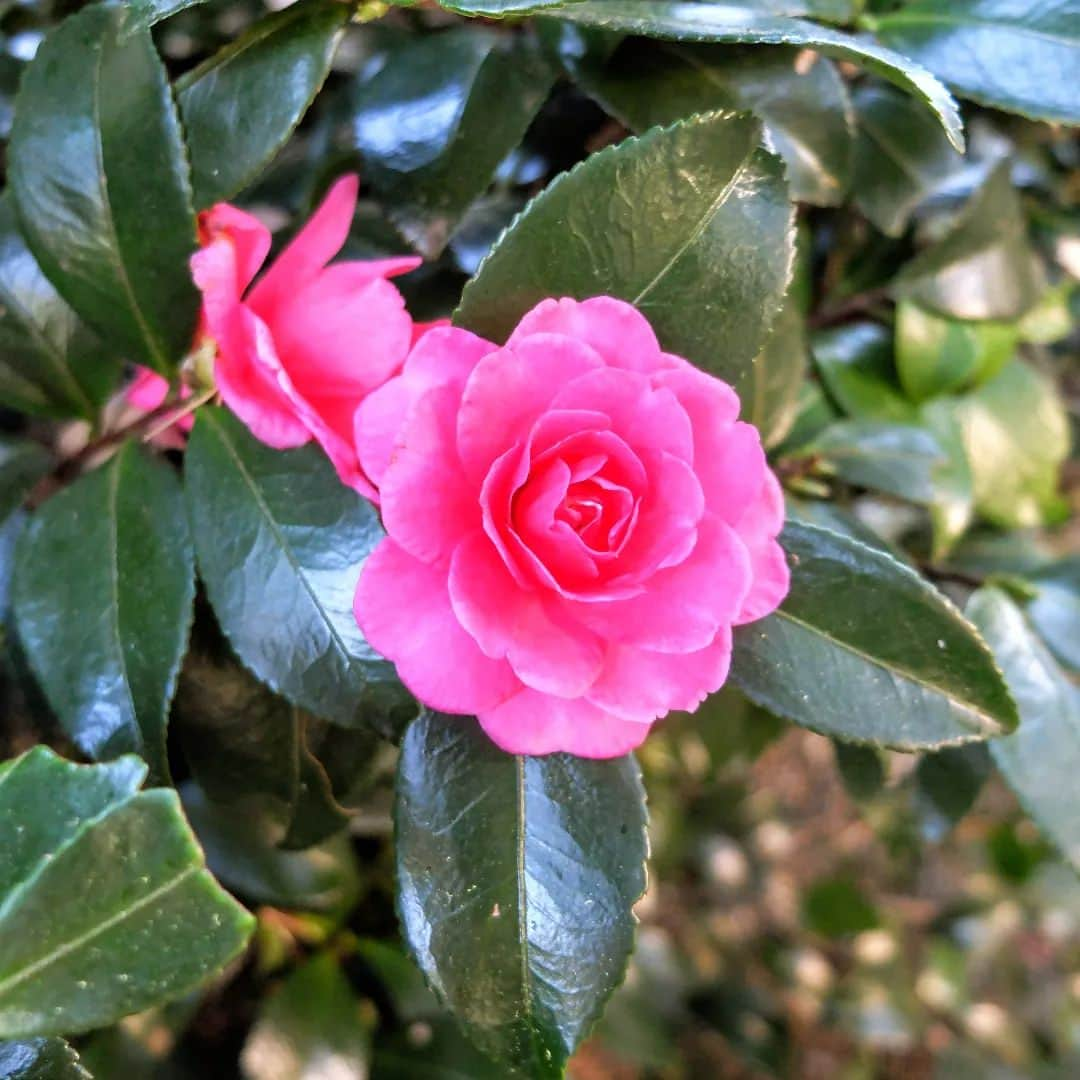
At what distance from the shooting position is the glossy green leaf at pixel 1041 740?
2.00ft

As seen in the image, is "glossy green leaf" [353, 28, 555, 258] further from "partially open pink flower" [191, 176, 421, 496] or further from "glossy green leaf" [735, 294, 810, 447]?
"glossy green leaf" [735, 294, 810, 447]

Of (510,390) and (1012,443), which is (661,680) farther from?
(1012,443)

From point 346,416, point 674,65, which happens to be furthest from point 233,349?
point 674,65

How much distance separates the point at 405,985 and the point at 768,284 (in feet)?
2.19

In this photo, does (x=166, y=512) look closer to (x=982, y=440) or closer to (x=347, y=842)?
(x=347, y=842)

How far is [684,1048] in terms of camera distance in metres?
1.41

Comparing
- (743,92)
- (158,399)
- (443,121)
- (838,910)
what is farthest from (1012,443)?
(838,910)

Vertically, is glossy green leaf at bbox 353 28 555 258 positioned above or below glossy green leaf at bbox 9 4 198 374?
below

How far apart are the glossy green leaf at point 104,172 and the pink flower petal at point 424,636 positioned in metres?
0.21

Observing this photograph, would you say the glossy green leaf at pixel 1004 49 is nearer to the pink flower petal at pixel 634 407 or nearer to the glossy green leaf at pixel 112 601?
the pink flower petal at pixel 634 407

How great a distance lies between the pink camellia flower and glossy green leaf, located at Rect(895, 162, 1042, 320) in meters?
0.41

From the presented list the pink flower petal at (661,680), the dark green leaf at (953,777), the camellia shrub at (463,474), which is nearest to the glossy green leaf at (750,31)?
the camellia shrub at (463,474)

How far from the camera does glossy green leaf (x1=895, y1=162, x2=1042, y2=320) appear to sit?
0.72 metres

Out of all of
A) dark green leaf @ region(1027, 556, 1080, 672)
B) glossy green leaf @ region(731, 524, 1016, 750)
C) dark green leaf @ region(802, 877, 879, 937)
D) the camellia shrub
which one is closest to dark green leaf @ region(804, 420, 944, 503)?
the camellia shrub
